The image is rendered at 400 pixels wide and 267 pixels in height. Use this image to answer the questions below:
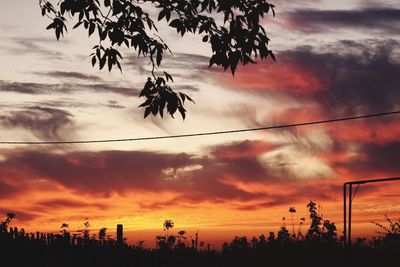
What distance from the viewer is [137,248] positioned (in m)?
17.4

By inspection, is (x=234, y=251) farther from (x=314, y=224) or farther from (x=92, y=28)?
(x=92, y=28)

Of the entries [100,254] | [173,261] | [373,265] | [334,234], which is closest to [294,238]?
[334,234]

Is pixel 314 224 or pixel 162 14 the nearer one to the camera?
pixel 162 14

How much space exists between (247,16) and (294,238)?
1445 centimetres

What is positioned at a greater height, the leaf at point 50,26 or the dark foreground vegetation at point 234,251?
the leaf at point 50,26

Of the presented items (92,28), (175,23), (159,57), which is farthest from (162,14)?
(92,28)

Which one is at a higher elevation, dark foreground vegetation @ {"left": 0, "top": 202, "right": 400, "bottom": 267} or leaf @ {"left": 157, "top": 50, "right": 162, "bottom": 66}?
leaf @ {"left": 157, "top": 50, "right": 162, "bottom": 66}

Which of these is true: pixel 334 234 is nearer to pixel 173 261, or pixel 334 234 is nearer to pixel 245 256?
pixel 245 256

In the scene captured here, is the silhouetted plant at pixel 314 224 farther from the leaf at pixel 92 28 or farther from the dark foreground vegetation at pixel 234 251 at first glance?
the leaf at pixel 92 28

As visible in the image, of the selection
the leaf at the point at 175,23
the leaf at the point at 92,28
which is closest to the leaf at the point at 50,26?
the leaf at the point at 92,28

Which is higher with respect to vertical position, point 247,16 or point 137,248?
point 247,16

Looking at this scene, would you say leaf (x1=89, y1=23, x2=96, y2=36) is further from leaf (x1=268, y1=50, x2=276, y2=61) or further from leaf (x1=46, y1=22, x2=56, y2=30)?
leaf (x1=268, y1=50, x2=276, y2=61)

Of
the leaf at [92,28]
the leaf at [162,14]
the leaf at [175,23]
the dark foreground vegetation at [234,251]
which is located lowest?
the dark foreground vegetation at [234,251]

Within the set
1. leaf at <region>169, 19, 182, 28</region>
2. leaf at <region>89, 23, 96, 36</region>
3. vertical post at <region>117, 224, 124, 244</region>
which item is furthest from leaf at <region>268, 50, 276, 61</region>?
vertical post at <region>117, 224, 124, 244</region>
